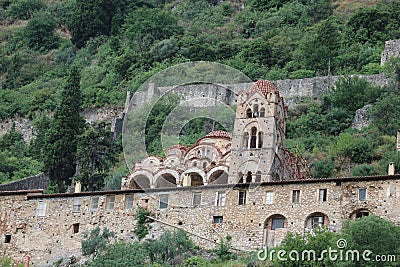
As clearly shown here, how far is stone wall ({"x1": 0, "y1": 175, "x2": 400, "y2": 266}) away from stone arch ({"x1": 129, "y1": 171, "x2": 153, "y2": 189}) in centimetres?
229

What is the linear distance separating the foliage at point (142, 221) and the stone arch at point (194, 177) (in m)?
3.36

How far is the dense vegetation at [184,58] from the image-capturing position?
2990 inches

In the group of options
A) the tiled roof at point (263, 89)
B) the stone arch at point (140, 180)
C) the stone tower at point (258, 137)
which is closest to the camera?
the stone tower at point (258, 137)

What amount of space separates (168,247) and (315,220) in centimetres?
739

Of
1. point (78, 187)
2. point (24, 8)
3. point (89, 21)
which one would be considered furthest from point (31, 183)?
point (24, 8)

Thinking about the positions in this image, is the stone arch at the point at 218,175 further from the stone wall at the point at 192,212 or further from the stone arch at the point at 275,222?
the stone arch at the point at 275,222

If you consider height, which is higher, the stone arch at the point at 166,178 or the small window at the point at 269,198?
the stone arch at the point at 166,178

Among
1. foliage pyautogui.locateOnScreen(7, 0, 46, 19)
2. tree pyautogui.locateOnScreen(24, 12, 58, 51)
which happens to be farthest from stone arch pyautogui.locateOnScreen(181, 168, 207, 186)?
foliage pyautogui.locateOnScreen(7, 0, 46, 19)

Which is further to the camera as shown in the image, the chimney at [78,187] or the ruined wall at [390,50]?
the ruined wall at [390,50]

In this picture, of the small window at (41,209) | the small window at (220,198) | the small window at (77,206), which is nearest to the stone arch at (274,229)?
the small window at (220,198)

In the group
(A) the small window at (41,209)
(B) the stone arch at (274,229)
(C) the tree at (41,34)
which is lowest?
(B) the stone arch at (274,229)

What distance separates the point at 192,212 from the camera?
6334 cm

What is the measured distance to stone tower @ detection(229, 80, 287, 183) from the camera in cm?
6600

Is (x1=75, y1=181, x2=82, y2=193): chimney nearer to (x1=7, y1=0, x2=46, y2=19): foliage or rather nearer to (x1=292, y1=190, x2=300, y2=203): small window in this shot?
(x1=292, y1=190, x2=300, y2=203): small window
